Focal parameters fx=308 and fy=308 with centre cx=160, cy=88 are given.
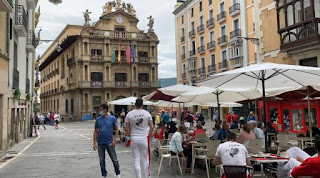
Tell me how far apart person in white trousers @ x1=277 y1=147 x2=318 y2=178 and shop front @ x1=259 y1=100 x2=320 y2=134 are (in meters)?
13.5

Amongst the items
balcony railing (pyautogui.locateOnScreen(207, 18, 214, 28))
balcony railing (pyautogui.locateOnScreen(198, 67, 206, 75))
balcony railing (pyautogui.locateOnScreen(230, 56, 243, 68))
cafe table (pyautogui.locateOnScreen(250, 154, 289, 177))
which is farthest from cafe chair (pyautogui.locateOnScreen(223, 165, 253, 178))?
balcony railing (pyautogui.locateOnScreen(198, 67, 206, 75))

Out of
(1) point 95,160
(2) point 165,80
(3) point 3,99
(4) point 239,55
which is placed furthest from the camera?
(2) point 165,80

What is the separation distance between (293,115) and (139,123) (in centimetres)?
1644

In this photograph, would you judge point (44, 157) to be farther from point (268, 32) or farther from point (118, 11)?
point (118, 11)

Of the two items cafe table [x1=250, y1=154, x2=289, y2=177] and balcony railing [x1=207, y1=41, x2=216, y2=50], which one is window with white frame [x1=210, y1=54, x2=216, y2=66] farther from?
cafe table [x1=250, y1=154, x2=289, y2=177]

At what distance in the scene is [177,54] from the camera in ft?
153

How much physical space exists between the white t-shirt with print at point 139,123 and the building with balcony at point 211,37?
83.6ft

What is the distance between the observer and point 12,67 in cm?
1372

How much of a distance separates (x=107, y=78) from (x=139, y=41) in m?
7.74

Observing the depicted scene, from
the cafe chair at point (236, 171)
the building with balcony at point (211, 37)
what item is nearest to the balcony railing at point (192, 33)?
the building with balcony at point (211, 37)

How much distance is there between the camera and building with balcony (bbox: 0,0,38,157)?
36.7 feet

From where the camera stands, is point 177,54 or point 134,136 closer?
point 134,136

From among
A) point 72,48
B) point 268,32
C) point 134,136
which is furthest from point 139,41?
point 134,136

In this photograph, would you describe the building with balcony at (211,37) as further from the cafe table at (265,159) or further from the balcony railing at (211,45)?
the cafe table at (265,159)
